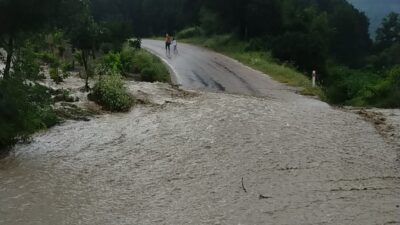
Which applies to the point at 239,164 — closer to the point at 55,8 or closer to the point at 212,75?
the point at 55,8

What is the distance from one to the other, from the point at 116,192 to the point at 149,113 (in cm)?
779

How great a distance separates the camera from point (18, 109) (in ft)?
45.8

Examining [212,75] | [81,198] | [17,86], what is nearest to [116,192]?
[81,198]

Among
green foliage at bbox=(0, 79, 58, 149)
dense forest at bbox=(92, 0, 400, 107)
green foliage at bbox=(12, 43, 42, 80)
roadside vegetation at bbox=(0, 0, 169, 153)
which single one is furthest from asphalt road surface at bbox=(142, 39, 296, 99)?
green foliage at bbox=(0, 79, 58, 149)

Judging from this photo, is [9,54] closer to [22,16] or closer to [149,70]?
[22,16]

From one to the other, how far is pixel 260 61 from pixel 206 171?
74.7ft

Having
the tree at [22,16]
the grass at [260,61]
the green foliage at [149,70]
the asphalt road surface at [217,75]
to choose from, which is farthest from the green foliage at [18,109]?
the grass at [260,61]

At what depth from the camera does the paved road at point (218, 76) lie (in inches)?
945

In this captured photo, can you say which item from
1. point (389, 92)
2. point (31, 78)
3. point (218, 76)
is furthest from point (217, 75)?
point (31, 78)

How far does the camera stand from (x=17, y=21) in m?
14.0

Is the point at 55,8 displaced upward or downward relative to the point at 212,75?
upward

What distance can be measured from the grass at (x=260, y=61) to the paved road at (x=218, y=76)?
0.72 m

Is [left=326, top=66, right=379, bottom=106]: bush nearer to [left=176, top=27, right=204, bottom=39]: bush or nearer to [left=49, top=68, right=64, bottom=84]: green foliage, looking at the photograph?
[left=49, top=68, right=64, bottom=84]: green foliage

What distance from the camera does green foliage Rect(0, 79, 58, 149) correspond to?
1348cm
